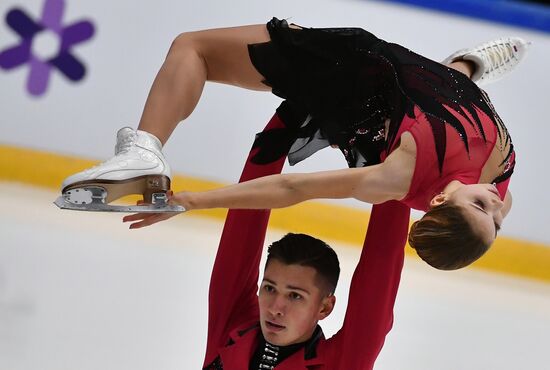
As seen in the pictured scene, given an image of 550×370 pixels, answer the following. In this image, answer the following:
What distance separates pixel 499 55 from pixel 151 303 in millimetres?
1437

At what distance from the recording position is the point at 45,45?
4789mm

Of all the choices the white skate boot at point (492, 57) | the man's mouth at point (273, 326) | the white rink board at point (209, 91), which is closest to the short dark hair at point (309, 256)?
the man's mouth at point (273, 326)

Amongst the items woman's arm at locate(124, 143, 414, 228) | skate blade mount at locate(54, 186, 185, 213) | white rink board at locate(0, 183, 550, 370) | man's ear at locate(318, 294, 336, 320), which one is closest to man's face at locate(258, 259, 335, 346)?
man's ear at locate(318, 294, 336, 320)

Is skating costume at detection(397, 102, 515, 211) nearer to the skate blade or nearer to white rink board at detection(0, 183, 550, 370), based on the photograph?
the skate blade

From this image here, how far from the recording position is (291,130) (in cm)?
297

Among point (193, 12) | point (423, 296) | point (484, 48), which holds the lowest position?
point (423, 296)

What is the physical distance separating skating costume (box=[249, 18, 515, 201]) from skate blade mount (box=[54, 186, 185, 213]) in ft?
1.77

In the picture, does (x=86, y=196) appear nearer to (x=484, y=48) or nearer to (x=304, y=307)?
(x=304, y=307)

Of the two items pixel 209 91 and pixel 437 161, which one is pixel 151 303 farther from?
pixel 437 161

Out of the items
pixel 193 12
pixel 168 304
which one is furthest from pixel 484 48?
pixel 193 12

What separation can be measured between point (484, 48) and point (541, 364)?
1135mm

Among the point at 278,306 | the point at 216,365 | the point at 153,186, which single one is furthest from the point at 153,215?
the point at 216,365

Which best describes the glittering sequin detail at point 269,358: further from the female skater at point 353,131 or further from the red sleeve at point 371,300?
the female skater at point 353,131

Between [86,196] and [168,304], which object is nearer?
[86,196]
